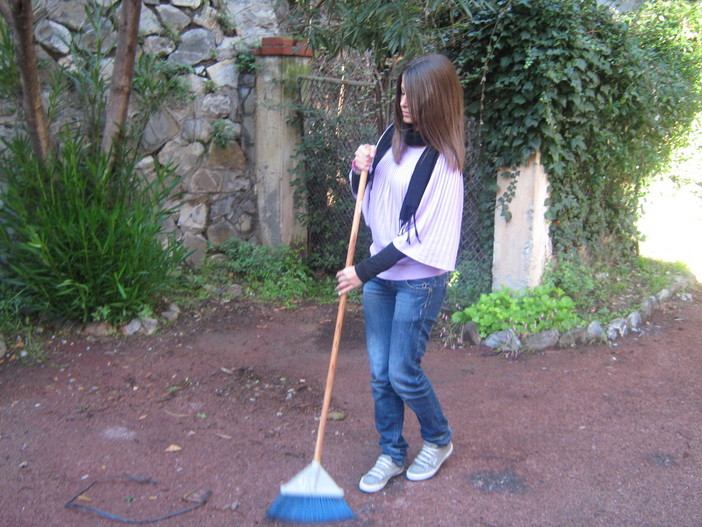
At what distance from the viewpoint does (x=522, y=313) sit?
483 centimetres

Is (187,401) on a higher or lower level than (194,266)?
lower

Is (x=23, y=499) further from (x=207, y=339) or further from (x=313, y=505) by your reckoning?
(x=207, y=339)

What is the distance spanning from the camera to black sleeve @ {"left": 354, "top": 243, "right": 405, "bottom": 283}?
2.64m

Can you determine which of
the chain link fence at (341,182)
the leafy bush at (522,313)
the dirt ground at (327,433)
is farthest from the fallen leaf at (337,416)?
the chain link fence at (341,182)

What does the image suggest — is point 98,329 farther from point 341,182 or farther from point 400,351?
point 400,351

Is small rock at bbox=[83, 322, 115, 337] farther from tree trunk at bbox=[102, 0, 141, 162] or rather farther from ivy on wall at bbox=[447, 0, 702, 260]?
ivy on wall at bbox=[447, 0, 702, 260]

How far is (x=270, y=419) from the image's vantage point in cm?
375

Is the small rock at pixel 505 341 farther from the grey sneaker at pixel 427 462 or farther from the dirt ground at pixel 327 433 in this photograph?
the grey sneaker at pixel 427 462

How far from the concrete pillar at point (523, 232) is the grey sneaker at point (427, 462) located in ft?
7.75

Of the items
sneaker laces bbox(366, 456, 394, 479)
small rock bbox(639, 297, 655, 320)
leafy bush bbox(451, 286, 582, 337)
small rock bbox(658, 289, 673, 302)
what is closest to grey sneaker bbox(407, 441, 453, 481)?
sneaker laces bbox(366, 456, 394, 479)

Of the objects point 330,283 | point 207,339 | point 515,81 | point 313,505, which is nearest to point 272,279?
point 330,283

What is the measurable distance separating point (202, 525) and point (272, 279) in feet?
12.0

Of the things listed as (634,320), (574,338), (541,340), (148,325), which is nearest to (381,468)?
(541,340)

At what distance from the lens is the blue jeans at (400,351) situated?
2.73 m
